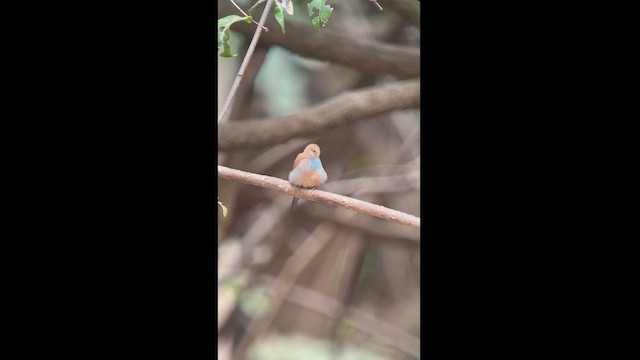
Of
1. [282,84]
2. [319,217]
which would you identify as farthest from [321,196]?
[282,84]

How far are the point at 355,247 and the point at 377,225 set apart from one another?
0.35 ft

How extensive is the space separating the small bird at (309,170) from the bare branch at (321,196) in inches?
0.9

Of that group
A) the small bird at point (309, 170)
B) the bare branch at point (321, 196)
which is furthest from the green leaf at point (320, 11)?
the bare branch at point (321, 196)

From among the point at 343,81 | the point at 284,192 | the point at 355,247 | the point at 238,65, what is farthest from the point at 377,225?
the point at 238,65

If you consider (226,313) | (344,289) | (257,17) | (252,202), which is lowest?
(226,313)

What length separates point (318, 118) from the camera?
2480mm

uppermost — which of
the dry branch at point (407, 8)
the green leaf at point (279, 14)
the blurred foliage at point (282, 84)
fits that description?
the dry branch at point (407, 8)

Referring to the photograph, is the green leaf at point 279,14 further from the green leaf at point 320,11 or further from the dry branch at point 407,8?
the dry branch at point 407,8

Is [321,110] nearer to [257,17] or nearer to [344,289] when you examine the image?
[257,17]

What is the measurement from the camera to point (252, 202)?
2.47 m

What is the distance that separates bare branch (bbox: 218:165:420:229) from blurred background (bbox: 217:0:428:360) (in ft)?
0.07

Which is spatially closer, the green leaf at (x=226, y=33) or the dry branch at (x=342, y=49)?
the green leaf at (x=226, y=33)

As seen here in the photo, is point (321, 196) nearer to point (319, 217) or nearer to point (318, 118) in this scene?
point (319, 217)

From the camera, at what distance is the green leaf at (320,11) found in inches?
96.1
